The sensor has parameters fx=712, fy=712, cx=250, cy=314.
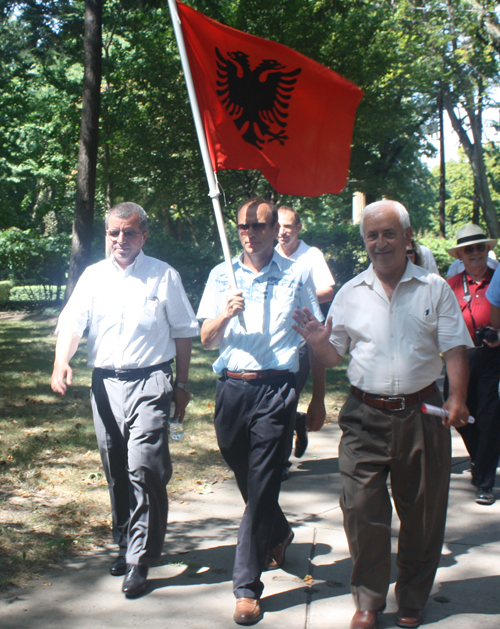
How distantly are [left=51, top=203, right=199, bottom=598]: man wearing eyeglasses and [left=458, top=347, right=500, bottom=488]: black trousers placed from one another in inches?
102

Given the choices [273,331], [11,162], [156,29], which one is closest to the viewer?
[273,331]

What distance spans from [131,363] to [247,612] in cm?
152

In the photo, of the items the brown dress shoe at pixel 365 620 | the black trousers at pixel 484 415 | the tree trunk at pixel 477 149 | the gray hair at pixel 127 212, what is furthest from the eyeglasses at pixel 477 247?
the tree trunk at pixel 477 149

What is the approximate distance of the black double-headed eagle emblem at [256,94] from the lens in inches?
184

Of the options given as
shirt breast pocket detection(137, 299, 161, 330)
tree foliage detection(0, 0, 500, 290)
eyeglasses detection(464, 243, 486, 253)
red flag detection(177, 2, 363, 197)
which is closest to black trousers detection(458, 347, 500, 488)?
eyeglasses detection(464, 243, 486, 253)

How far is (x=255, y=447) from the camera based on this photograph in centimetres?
392

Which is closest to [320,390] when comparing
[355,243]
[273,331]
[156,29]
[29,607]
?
[273,331]

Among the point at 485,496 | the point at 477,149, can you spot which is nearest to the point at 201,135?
the point at 485,496

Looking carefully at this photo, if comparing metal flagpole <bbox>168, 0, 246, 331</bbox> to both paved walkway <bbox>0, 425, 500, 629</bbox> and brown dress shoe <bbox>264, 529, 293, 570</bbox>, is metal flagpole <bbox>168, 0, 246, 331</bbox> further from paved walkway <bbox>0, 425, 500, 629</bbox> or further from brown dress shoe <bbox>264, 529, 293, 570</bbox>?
paved walkway <bbox>0, 425, 500, 629</bbox>

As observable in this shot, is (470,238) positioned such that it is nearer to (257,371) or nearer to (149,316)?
(257,371)

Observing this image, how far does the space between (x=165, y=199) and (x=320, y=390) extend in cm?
2048

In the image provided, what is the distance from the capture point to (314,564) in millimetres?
4336

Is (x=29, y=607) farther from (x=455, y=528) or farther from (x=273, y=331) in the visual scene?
(x=455, y=528)

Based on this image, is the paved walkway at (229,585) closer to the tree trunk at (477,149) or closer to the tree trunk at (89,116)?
the tree trunk at (89,116)
